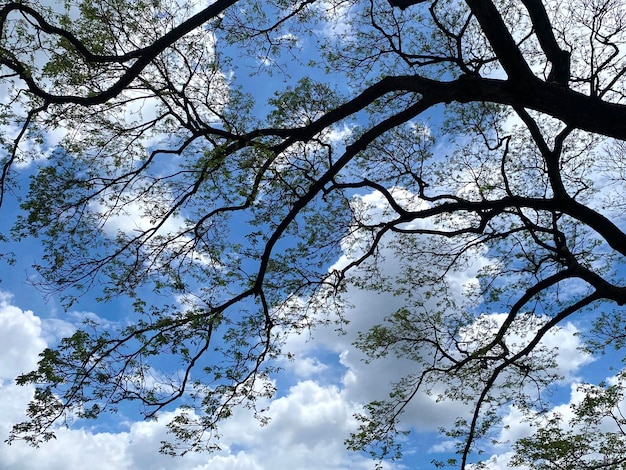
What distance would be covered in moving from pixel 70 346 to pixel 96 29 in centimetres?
428

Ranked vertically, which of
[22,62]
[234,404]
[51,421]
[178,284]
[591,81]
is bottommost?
[51,421]

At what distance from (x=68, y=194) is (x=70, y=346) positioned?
2.35 metres

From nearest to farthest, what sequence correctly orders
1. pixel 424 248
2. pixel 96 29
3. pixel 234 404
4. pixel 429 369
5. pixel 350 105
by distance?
pixel 350 105, pixel 96 29, pixel 234 404, pixel 429 369, pixel 424 248

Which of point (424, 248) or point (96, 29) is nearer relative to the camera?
point (96, 29)

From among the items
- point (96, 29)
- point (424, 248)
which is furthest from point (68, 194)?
point (424, 248)

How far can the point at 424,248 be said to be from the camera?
8.98 m

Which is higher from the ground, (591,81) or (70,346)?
(591,81)

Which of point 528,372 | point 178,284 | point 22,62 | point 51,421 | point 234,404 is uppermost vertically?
point 22,62

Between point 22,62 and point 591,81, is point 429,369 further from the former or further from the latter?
point 22,62

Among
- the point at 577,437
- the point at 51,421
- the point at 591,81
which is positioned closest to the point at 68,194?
the point at 51,421

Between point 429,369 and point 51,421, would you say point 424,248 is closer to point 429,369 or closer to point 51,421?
point 429,369

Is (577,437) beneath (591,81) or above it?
beneath

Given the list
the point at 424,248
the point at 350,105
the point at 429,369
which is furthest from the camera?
the point at 424,248

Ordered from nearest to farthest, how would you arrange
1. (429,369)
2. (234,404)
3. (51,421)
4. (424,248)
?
(51,421)
(234,404)
(429,369)
(424,248)
